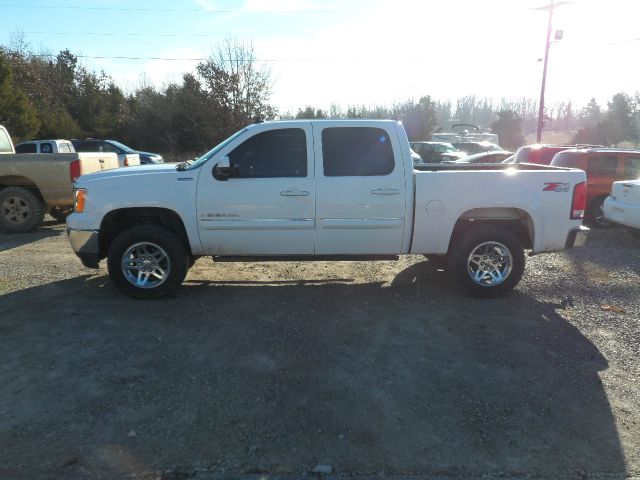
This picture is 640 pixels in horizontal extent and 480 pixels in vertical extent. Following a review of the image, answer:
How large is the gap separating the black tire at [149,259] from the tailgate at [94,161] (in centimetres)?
433

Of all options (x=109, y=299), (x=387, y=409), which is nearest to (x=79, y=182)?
(x=109, y=299)

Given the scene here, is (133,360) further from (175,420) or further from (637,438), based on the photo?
(637,438)

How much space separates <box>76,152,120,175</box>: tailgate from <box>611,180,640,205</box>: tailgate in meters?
9.73

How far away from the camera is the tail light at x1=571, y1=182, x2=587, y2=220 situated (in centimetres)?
537

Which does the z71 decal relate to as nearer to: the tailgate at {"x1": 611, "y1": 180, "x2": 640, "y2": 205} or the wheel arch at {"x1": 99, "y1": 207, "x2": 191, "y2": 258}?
the tailgate at {"x1": 611, "y1": 180, "x2": 640, "y2": 205}

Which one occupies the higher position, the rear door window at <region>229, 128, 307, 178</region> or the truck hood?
the rear door window at <region>229, 128, 307, 178</region>

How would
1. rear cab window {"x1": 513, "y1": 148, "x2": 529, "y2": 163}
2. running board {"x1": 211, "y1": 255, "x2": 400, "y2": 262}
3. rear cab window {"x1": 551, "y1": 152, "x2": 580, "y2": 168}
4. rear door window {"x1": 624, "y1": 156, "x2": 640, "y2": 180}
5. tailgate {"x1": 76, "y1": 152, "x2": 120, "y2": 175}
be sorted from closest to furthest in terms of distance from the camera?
running board {"x1": 211, "y1": 255, "x2": 400, "y2": 262}, tailgate {"x1": 76, "y1": 152, "x2": 120, "y2": 175}, rear cab window {"x1": 551, "y1": 152, "x2": 580, "y2": 168}, rear door window {"x1": 624, "y1": 156, "x2": 640, "y2": 180}, rear cab window {"x1": 513, "y1": 148, "x2": 529, "y2": 163}

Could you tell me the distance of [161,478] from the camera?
2596 mm

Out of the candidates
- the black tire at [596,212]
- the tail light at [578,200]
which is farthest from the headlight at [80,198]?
the black tire at [596,212]

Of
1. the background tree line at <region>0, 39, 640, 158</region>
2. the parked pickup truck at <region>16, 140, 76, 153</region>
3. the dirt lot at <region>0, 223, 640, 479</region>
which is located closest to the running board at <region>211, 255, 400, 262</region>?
the dirt lot at <region>0, 223, 640, 479</region>

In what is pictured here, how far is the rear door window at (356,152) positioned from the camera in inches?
209

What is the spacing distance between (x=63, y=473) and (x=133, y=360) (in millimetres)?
1343

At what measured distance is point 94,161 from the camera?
9.13 metres

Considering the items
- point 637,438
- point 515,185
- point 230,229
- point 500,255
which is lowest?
point 637,438
